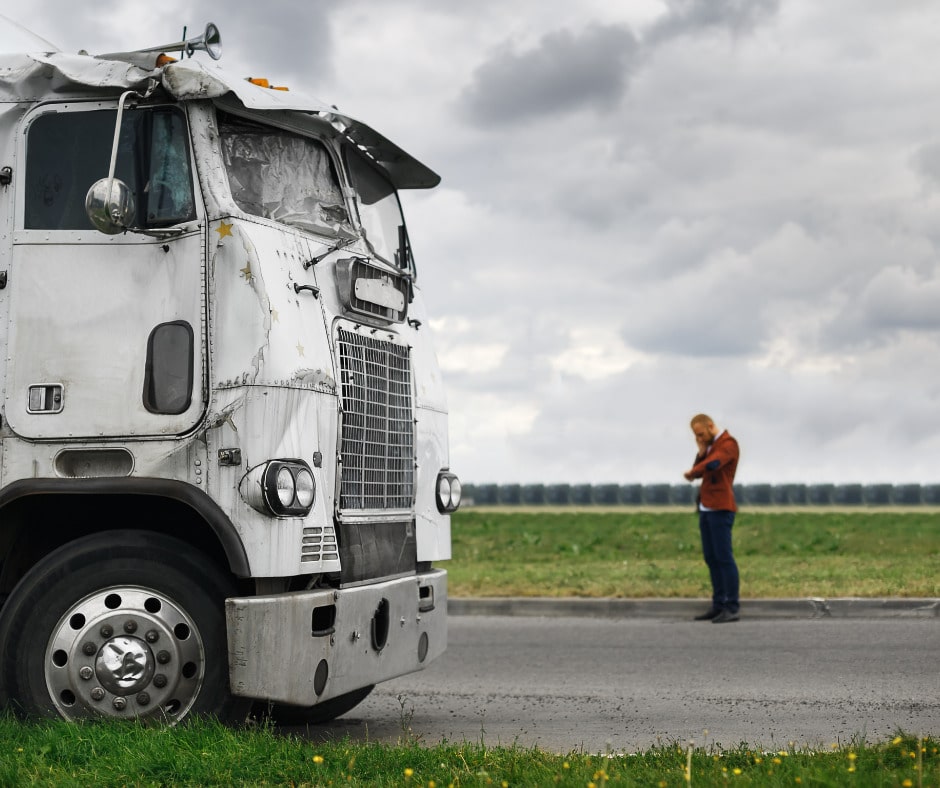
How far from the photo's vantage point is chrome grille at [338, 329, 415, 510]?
242 inches

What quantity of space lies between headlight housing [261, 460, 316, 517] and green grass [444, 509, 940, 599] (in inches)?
325

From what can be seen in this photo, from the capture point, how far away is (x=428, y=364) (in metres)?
7.30

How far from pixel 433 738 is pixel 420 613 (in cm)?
65

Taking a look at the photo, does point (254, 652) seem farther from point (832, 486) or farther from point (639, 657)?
point (832, 486)

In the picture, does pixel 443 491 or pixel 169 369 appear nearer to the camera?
pixel 169 369

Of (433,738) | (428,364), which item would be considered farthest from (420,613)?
(428,364)

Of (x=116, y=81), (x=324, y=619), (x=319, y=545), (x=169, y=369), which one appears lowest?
(x=324, y=619)

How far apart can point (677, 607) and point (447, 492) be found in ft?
20.3

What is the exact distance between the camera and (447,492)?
7.32 meters

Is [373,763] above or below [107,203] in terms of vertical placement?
below

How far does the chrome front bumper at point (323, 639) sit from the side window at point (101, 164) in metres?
1.85

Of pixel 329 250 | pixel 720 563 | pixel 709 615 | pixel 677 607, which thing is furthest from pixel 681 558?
pixel 329 250

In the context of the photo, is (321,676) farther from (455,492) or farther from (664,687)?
(664,687)

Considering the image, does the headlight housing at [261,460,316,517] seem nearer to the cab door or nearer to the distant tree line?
the cab door
